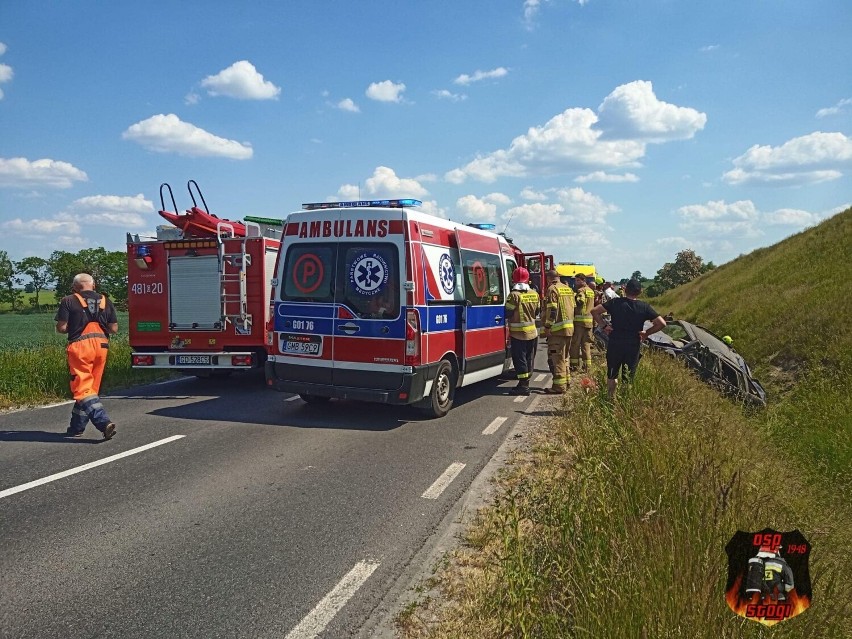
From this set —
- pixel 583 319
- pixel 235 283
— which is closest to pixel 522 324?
pixel 583 319

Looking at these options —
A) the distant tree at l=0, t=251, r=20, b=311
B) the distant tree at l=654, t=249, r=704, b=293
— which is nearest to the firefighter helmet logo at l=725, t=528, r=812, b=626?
the distant tree at l=654, t=249, r=704, b=293

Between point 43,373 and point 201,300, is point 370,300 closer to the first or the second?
point 201,300

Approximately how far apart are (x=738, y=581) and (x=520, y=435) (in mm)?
5310

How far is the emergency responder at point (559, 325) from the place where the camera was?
30.8 ft

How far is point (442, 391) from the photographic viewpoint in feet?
26.2

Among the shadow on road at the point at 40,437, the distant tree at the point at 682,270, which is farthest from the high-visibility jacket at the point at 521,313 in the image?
the distant tree at the point at 682,270

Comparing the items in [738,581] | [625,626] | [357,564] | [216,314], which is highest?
[216,314]

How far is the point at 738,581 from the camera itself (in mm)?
1631

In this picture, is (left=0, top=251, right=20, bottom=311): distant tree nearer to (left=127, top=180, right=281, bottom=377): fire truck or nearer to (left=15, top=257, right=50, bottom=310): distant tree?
(left=15, top=257, right=50, bottom=310): distant tree

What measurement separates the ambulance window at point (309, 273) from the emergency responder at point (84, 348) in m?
2.27

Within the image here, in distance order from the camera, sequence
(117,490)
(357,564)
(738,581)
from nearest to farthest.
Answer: (738,581) < (357,564) < (117,490)

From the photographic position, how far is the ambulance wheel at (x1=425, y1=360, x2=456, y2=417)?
766cm

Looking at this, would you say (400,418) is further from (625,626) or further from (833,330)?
(833,330)

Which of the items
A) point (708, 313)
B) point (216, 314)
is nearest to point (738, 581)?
point (216, 314)
